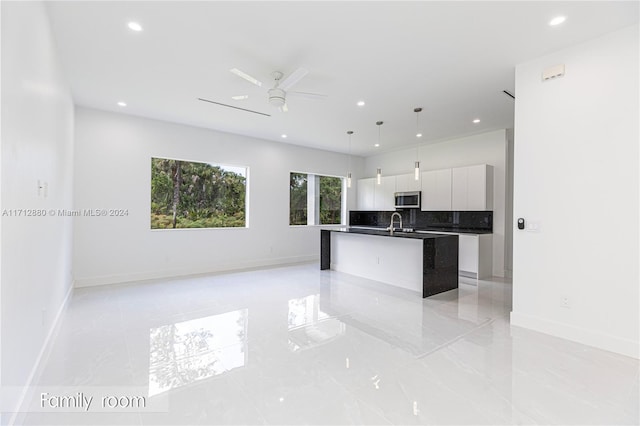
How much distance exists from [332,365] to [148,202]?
15.0 feet

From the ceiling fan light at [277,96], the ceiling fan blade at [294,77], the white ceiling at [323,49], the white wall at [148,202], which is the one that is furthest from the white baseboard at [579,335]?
the white wall at [148,202]

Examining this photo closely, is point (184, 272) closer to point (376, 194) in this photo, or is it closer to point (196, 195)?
point (196, 195)

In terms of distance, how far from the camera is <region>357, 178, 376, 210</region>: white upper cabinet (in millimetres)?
8008

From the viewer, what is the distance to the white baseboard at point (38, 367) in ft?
5.95

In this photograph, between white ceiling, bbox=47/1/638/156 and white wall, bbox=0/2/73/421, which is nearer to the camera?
white wall, bbox=0/2/73/421

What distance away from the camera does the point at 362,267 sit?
5660mm

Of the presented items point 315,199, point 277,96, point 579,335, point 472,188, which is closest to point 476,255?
point 472,188

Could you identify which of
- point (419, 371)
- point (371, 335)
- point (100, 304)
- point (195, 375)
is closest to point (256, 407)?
point (195, 375)

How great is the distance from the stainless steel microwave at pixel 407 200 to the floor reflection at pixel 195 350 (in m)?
4.69

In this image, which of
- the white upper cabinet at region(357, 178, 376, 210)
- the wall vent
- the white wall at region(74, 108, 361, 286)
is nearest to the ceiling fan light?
the wall vent

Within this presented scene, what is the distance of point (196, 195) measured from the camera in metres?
6.13

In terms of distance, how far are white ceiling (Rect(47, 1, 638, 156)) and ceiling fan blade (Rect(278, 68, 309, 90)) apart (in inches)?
9.4

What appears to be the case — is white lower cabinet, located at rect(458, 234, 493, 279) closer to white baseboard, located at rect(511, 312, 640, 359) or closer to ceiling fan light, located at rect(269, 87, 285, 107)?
white baseboard, located at rect(511, 312, 640, 359)

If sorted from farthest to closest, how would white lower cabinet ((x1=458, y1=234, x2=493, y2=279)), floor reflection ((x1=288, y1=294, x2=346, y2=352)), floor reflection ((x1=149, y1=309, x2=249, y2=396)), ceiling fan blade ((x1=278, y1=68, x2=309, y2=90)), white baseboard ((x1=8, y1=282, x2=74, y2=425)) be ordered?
white lower cabinet ((x1=458, y1=234, x2=493, y2=279)), ceiling fan blade ((x1=278, y1=68, x2=309, y2=90)), floor reflection ((x1=288, y1=294, x2=346, y2=352)), floor reflection ((x1=149, y1=309, x2=249, y2=396)), white baseboard ((x1=8, y1=282, x2=74, y2=425))
